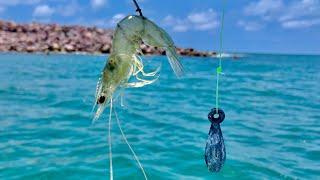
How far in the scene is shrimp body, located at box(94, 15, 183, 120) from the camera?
8.68 ft

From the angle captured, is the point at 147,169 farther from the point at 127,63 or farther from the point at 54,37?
the point at 54,37

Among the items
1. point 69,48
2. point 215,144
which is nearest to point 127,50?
point 215,144

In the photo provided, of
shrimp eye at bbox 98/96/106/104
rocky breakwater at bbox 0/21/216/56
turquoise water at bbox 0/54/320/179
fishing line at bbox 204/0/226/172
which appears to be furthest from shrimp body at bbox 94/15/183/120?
rocky breakwater at bbox 0/21/216/56

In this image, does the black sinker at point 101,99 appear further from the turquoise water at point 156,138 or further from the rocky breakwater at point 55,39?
Answer: the rocky breakwater at point 55,39

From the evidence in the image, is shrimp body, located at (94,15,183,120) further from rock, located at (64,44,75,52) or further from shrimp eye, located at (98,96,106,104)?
rock, located at (64,44,75,52)

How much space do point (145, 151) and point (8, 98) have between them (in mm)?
8467

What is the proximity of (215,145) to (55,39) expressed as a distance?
68596 millimetres

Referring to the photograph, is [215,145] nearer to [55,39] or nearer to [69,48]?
[69,48]

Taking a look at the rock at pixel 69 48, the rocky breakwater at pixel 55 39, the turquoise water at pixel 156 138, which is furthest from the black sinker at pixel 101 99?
the rock at pixel 69 48

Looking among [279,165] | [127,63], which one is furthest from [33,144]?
[127,63]

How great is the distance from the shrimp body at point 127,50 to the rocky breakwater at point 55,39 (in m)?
55.9

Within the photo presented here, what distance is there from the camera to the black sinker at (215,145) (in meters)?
3.45

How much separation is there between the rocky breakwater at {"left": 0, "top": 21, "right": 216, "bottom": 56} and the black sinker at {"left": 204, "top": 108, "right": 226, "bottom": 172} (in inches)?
2173

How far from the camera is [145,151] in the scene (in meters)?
9.37
